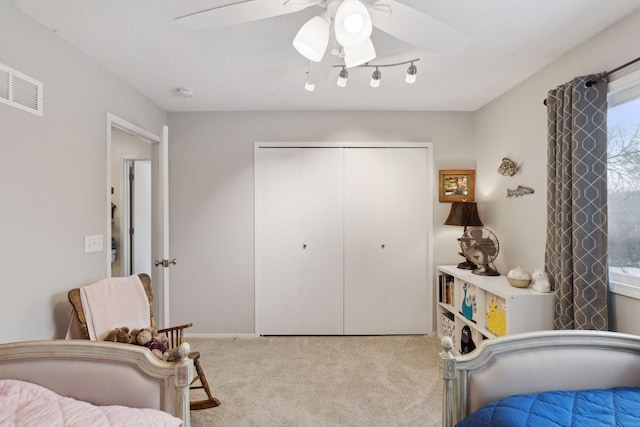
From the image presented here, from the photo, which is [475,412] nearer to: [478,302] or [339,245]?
[478,302]

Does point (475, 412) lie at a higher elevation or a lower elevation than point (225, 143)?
lower

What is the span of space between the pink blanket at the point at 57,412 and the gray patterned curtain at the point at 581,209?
2.24 metres

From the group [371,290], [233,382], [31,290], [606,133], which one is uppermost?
[606,133]

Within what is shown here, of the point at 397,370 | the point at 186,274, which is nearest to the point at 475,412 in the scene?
the point at 397,370

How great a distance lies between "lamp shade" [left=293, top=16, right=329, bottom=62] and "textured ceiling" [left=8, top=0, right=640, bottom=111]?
59 cm

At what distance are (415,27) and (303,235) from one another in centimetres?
251

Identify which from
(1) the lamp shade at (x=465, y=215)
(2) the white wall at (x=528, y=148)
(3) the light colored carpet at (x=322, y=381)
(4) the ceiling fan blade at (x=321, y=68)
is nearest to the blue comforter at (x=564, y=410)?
(2) the white wall at (x=528, y=148)

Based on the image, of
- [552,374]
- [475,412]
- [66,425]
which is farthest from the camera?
[552,374]

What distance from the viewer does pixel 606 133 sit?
6.48ft

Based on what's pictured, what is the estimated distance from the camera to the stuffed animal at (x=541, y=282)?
232 cm

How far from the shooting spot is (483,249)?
297 centimetres

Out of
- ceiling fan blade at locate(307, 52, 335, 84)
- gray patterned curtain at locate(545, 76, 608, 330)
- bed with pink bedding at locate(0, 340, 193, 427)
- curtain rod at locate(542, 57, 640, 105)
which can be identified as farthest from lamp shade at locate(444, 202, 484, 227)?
bed with pink bedding at locate(0, 340, 193, 427)

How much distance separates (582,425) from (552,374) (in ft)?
0.98

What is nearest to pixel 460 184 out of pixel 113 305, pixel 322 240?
pixel 322 240
